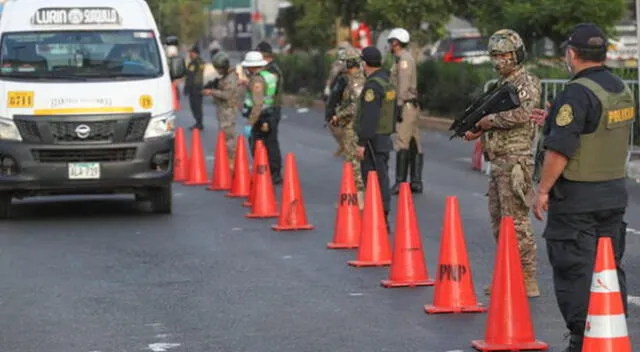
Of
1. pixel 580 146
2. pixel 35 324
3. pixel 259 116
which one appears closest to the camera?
pixel 580 146

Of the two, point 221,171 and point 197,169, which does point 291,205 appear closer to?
point 221,171

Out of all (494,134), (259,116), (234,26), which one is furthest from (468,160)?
(234,26)

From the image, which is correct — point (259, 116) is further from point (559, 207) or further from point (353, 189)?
point (559, 207)

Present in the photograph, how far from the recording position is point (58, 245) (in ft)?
48.0

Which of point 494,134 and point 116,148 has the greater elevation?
point 494,134

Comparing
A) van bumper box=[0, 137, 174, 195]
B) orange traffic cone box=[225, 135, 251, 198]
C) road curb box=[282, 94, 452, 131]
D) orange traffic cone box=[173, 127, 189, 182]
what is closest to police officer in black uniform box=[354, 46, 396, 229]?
van bumper box=[0, 137, 174, 195]

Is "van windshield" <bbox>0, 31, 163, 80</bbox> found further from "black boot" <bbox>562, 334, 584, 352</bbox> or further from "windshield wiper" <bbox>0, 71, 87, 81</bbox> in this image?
"black boot" <bbox>562, 334, 584, 352</bbox>

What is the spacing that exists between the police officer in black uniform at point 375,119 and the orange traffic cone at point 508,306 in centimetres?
568

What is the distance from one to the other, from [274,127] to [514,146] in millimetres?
9700

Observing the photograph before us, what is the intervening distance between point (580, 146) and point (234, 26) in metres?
60.6

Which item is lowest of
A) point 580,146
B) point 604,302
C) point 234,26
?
point 234,26

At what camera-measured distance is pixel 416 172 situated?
19234 millimetres

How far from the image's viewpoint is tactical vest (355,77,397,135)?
14.6 metres

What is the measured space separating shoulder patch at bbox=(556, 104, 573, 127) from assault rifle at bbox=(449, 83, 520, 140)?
2577 mm
